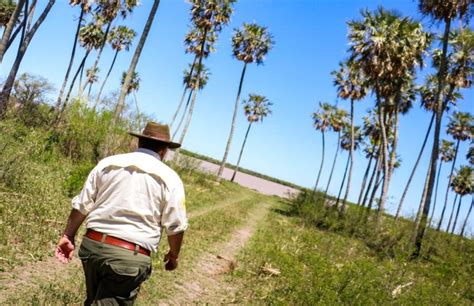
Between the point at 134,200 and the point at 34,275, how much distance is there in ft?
12.5

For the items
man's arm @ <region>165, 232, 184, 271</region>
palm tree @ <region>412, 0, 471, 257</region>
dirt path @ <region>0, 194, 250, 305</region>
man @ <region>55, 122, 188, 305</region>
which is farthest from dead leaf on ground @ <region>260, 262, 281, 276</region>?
palm tree @ <region>412, 0, 471, 257</region>

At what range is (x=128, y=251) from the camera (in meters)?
2.86

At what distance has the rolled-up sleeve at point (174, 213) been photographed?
298 cm

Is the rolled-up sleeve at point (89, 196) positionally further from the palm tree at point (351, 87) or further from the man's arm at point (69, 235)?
the palm tree at point (351, 87)

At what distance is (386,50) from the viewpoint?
79.5 feet

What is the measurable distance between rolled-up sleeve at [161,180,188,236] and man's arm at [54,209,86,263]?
0.68m

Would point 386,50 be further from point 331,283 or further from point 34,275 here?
point 34,275

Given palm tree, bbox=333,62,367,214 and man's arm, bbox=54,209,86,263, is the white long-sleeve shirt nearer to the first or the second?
man's arm, bbox=54,209,86,263

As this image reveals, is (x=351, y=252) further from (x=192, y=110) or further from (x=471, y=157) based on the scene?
(x=471, y=157)

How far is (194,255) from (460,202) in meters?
57.3

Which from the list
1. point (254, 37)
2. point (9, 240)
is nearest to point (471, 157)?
point (254, 37)

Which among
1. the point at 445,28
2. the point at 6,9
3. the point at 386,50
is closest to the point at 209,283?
the point at 445,28

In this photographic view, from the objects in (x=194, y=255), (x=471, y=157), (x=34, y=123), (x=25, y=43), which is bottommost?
(x=194, y=255)

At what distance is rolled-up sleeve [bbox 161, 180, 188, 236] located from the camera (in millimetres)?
2977
